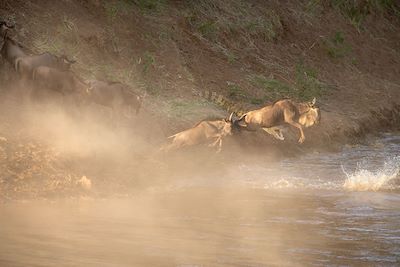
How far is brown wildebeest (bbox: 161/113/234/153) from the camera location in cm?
1659

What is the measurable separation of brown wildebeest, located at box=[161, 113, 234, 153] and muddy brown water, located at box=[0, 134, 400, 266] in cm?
69

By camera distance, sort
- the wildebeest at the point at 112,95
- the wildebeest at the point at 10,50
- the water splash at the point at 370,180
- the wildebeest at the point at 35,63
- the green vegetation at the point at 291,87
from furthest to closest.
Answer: the green vegetation at the point at 291,87 < the wildebeest at the point at 10,50 < the wildebeest at the point at 112,95 < the wildebeest at the point at 35,63 < the water splash at the point at 370,180

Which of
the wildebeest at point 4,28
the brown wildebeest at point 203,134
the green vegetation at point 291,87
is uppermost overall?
the green vegetation at point 291,87

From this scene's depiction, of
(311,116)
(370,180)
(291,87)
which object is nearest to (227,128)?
(311,116)

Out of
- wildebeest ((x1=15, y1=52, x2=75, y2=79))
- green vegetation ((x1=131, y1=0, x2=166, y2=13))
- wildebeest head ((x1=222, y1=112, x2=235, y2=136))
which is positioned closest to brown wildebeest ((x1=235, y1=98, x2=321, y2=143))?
wildebeest head ((x1=222, y1=112, x2=235, y2=136))

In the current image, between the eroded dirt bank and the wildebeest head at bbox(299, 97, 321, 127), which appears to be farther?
the wildebeest head at bbox(299, 97, 321, 127)

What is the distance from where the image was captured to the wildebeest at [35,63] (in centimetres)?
1644

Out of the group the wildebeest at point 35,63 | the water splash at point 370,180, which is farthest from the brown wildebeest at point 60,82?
the water splash at point 370,180

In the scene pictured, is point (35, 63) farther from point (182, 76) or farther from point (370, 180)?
point (370, 180)

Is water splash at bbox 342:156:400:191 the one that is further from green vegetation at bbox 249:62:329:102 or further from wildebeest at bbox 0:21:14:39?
wildebeest at bbox 0:21:14:39

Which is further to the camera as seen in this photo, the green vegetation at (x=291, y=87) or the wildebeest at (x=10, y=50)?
the green vegetation at (x=291, y=87)

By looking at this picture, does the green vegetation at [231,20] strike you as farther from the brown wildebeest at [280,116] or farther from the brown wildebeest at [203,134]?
the brown wildebeest at [203,134]

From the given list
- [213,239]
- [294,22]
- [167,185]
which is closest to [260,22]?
[294,22]

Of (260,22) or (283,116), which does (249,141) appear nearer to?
(283,116)
